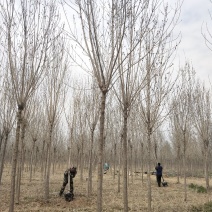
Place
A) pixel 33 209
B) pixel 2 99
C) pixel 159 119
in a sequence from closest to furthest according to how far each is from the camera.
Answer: pixel 159 119, pixel 33 209, pixel 2 99

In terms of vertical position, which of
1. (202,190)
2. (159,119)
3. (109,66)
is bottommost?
(202,190)

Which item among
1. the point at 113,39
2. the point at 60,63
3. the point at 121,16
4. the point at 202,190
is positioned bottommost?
the point at 202,190

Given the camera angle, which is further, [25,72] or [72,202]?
[72,202]

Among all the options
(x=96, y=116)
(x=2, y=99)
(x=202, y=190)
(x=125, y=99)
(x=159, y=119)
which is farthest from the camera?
(x=202, y=190)

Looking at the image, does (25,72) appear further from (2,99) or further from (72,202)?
(72,202)

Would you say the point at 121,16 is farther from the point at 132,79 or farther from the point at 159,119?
the point at 159,119

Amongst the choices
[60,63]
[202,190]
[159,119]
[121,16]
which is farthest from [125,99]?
[202,190]

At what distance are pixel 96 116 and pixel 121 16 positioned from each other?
5.95m

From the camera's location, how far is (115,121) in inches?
490

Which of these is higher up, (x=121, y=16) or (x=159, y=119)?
(x=121, y=16)

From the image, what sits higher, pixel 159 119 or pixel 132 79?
pixel 132 79

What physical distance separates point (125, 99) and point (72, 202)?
503 centimetres

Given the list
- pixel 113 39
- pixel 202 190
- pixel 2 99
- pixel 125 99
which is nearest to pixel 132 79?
pixel 125 99

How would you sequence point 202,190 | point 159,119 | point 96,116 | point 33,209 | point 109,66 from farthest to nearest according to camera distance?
point 202,190 → point 96,116 → point 33,209 → point 159,119 → point 109,66
